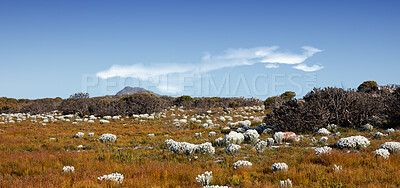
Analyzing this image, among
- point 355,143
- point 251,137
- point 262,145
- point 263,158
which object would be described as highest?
point 355,143

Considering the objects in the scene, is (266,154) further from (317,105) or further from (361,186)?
(317,105)

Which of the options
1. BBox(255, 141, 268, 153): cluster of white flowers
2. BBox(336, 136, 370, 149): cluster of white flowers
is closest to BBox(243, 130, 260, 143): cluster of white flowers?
BBox(255, 141, 268, 153): cluster of white flowers

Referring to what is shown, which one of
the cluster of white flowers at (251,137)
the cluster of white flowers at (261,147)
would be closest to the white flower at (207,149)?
the cluster of white flowers at (261,147)

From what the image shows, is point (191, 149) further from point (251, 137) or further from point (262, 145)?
point (251, 137)

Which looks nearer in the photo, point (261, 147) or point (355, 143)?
point (355, 143)

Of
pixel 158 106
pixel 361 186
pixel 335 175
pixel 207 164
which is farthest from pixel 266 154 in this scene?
pixel 158 106

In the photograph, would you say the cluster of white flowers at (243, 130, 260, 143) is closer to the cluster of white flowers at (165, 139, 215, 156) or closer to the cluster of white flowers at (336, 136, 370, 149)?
the cluster of white flowers at (165, 139, 215, 156)

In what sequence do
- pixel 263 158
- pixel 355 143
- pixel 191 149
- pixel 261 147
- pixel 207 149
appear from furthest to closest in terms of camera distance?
1. pixel 261 147
2. pixel 207 149
3. pixel 191 149
4. pixel 355 143
5. pixel 263 158

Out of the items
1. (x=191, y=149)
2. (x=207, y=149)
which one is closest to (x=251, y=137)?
(x=207, y=149)

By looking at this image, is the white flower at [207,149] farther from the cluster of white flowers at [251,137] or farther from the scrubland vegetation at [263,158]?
the cluster of white flowers at [251,137]

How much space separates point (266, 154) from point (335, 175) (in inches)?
155

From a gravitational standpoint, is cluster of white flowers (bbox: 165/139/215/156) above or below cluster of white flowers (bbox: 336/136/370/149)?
below

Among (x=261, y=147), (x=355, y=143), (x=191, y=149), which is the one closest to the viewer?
(x=355, y=143)

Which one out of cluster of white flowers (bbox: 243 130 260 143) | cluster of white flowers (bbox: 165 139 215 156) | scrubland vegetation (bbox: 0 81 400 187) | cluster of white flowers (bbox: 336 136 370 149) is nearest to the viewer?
scrubland vegetation (bbox: 0 81 400 187)
